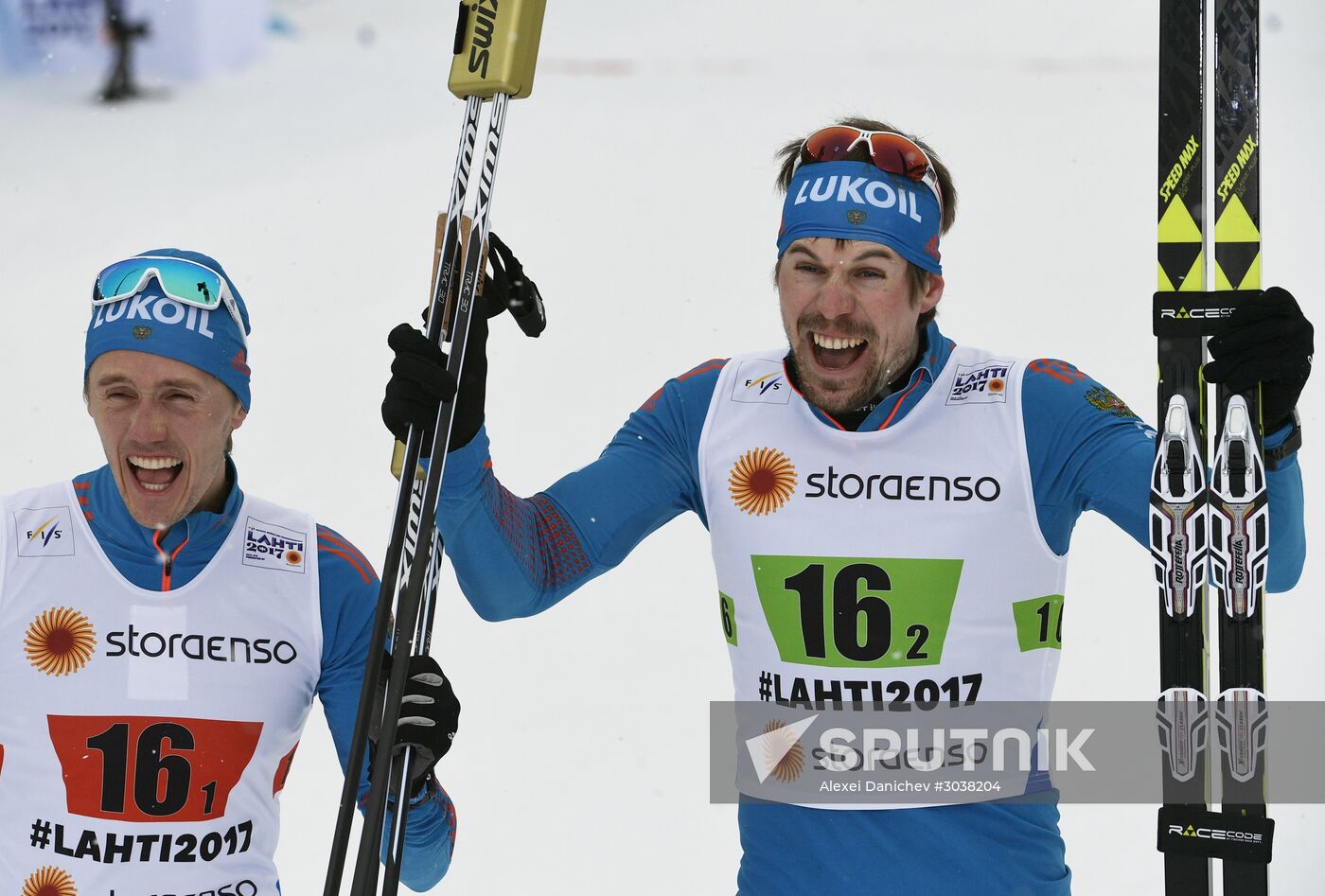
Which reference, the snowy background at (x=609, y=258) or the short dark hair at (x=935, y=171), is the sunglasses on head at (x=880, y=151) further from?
the snowy background at (x=609, y=258)

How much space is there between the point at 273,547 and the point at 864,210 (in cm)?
111

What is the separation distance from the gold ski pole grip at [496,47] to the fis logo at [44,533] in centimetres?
94

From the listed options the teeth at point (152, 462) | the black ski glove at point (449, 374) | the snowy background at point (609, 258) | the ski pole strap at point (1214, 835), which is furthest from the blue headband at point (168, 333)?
the snowy background at point (609, 258)

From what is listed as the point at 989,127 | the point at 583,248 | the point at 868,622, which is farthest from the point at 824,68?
the point at 868,622

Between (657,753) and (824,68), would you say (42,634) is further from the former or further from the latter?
(824,68)

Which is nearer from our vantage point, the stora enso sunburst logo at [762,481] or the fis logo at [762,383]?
the stora enso sunburst logo at [762,481]

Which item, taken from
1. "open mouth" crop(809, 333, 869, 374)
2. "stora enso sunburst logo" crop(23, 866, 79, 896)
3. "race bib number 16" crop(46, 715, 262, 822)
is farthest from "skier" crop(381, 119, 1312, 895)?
"stora enso sunburst logo" crop(23, 866, 79, 896)

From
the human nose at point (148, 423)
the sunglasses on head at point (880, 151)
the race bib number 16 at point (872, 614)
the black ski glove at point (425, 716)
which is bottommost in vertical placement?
the black ski glove at point (425, 716)

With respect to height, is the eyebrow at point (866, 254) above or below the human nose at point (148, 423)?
above

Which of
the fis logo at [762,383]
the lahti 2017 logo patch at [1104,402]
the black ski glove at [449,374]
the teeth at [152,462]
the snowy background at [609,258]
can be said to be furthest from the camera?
the snowy background at [609,258]

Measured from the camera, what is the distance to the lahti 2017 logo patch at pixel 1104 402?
2.48 metres

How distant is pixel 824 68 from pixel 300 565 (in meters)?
3.14

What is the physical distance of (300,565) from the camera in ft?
8.30

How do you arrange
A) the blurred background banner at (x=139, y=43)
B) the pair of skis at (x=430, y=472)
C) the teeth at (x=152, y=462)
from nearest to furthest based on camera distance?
the pair of skis at (x=430, y=472)
the teeth at (x=152, y=462)
the blurred background banner at (x=139, y=43)
